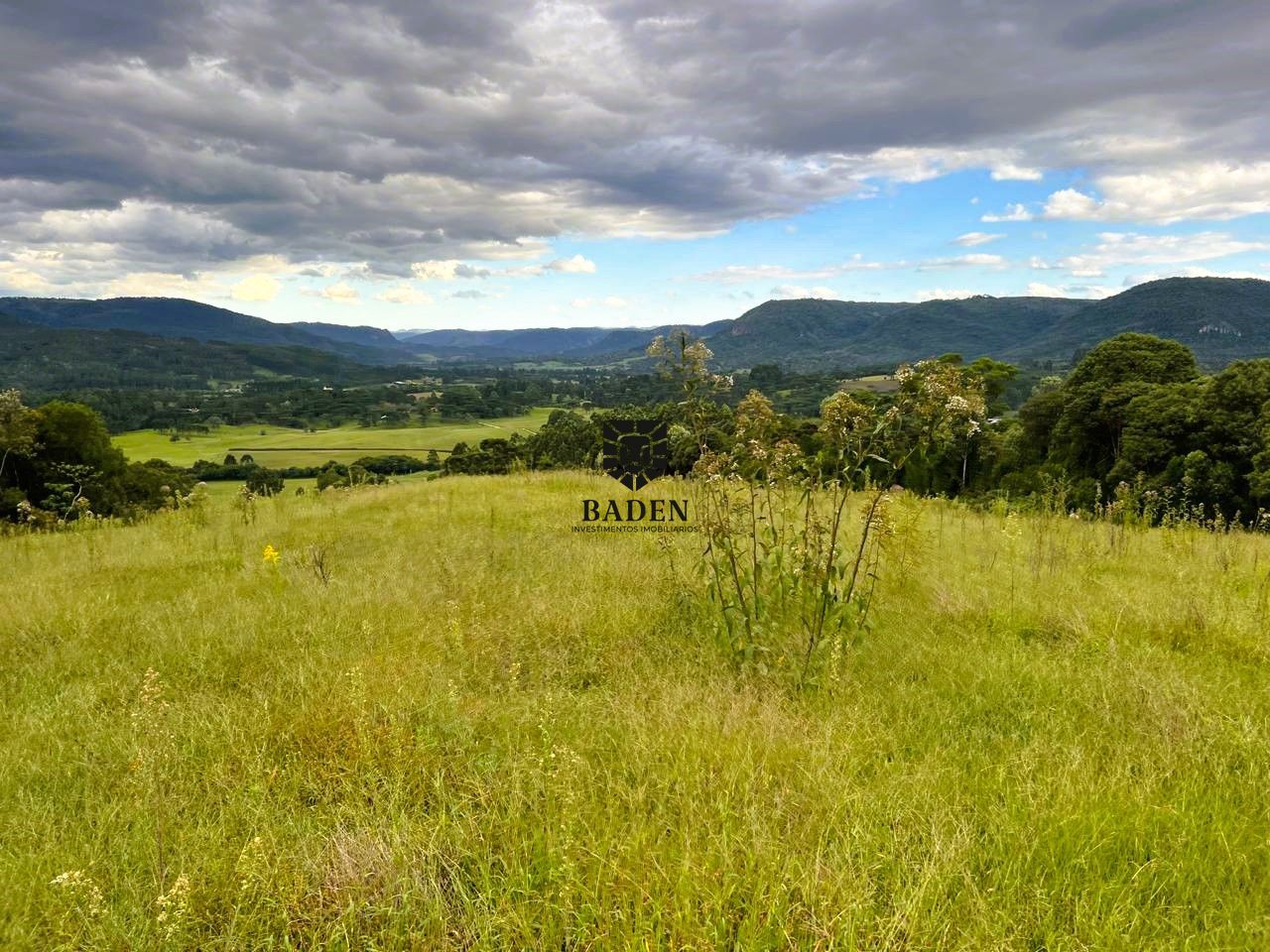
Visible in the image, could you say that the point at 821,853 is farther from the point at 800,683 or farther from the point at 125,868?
the point at 125,868

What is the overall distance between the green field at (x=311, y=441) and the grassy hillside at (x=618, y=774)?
6954cm

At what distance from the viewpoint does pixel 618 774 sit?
11.1 ft

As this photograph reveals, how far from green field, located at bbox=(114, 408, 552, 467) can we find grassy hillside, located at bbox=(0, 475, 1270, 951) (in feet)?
228

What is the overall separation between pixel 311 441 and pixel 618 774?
100722 millimetres

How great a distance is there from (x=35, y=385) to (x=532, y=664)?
259 m

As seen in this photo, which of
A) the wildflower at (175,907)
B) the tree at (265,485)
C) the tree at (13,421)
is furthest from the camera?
the tree at (265,485)

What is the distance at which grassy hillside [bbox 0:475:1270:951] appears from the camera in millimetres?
2479

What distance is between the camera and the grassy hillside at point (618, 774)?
2479 millimetres

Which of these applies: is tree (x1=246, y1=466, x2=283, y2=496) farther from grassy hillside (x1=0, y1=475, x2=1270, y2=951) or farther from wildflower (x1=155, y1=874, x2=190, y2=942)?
wildflower (x1=155, y1=874, x2=190, y2=942)

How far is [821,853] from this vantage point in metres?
2.72

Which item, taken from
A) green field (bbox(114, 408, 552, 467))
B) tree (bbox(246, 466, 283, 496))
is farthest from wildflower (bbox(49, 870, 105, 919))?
green field (bbox(114, 408, 552, 467))

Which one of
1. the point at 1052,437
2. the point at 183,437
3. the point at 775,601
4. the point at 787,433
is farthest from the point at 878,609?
the point at 183,437

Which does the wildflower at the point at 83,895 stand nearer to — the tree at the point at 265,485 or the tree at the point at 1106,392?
the tree at the point at 265,485

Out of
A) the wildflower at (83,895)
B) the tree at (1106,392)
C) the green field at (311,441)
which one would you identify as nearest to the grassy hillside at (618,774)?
the wildflower at (83,895)
